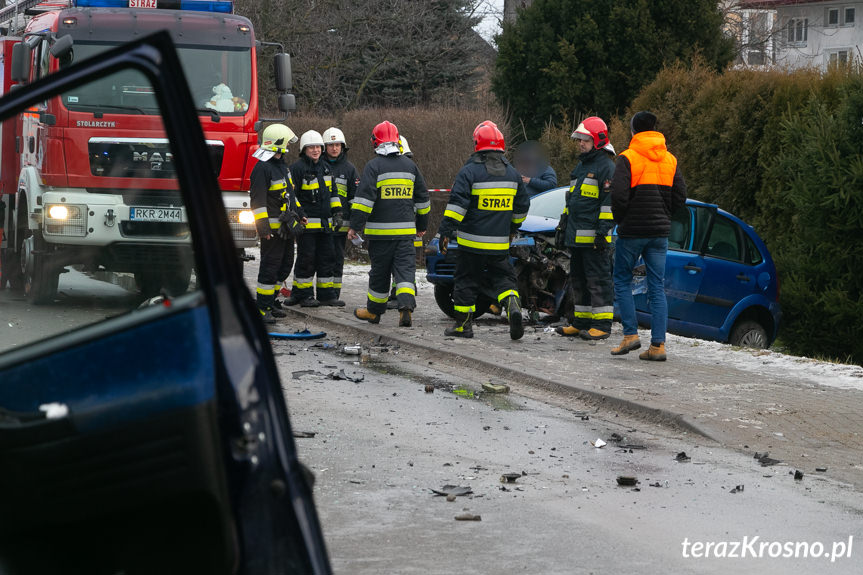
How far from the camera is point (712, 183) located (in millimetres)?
14656

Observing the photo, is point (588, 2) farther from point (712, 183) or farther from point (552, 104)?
point (712, 183)

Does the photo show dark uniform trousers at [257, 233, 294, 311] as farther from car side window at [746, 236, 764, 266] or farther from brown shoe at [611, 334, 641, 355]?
car side window at [746, 236, 764, 266]

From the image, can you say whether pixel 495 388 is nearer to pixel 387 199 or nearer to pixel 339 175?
pixel 387 199

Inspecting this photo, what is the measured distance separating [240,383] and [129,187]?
1.17 metres

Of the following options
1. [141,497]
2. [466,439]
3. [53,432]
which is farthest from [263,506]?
[466,439]

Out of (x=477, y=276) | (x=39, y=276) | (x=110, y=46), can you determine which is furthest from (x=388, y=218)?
(x=39, y=276)

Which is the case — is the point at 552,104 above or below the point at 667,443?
above

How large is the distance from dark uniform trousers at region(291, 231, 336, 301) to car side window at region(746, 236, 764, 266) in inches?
177

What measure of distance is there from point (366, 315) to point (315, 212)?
156 centimetres

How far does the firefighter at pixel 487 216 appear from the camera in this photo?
11.0m

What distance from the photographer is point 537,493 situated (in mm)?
Answer: 5809

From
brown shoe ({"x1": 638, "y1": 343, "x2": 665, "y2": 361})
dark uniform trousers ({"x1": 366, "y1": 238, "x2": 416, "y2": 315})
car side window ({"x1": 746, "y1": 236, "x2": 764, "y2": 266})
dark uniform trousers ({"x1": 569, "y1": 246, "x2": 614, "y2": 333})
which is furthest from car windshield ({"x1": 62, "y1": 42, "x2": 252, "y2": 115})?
car side window ({"x1": 746, "y1": 236, "x2": 764, "y2": 266})

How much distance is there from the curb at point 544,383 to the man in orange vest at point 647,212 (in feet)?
4.21

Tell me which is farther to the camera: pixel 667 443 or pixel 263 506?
pixel 667 443
